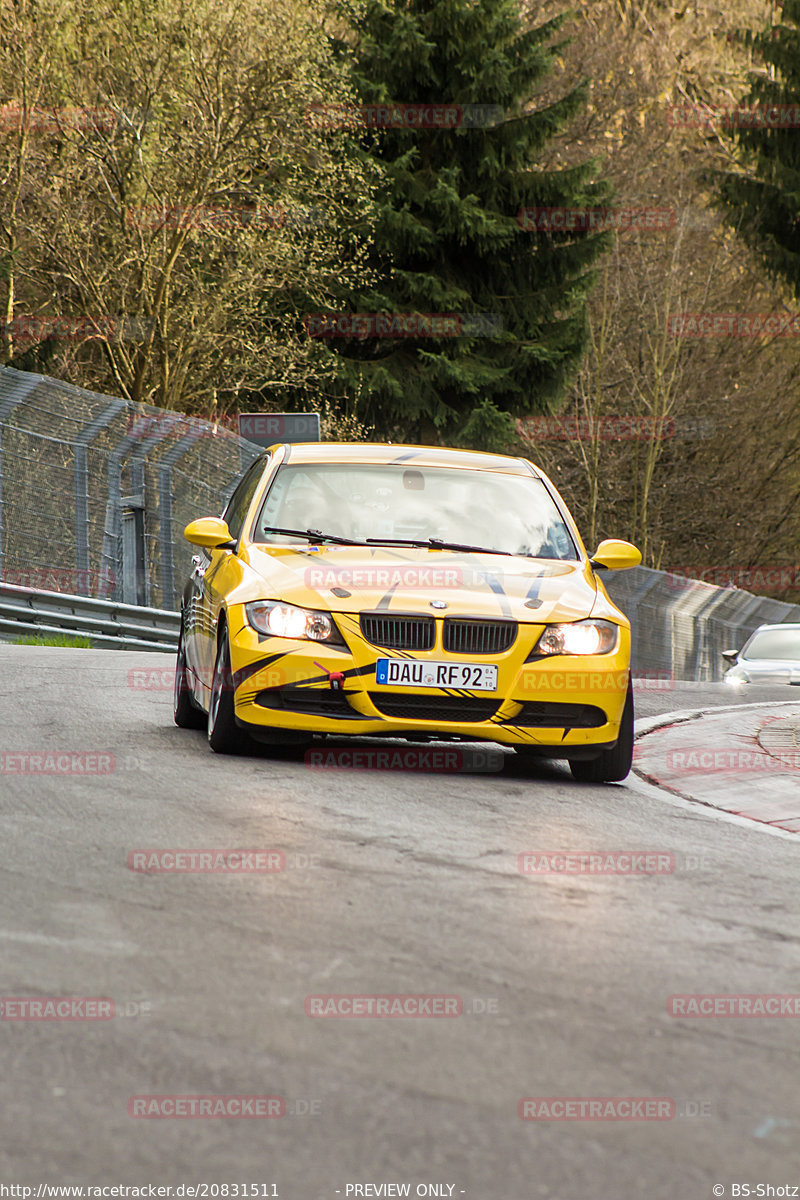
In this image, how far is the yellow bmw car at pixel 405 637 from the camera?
8156 mm

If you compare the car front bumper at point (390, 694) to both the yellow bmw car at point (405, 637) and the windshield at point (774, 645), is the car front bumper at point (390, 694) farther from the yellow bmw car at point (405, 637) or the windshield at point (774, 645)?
the windshield at point (774, 645)

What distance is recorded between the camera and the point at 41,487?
1936 cm

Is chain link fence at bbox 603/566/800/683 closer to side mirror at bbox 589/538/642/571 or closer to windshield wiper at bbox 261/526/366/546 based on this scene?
side mirror at bbox 589/538/642/571

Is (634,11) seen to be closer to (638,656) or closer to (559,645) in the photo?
(638,656)

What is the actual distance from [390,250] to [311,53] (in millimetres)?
5115

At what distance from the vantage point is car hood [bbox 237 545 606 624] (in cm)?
822

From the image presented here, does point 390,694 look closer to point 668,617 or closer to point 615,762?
point 615,762

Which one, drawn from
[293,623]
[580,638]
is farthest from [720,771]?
[293,623]

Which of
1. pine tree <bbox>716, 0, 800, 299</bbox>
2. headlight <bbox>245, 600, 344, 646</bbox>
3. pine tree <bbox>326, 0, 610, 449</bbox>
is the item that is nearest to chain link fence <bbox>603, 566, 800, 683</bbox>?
pine tree <bbox>716, 0, 800, 299</bbox>

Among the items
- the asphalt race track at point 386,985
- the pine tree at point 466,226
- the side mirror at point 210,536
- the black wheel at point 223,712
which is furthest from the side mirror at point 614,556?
the pine tree at point 466,226

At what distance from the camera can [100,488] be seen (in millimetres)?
20234

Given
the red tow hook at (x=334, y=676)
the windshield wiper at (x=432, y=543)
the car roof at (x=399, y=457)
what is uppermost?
the car roof at (x=399, y=457)

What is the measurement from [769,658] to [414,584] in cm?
1548

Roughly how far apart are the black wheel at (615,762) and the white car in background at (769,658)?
43.2 ft
